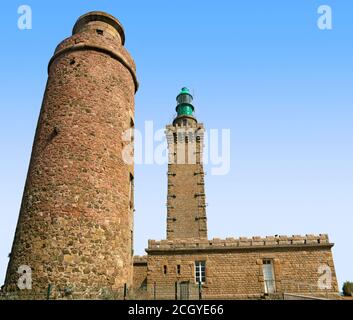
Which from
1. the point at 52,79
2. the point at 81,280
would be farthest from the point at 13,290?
the point at 52,79

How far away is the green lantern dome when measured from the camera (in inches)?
1443

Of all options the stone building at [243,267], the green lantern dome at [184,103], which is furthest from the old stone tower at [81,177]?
the green lantern dome at [184,103]

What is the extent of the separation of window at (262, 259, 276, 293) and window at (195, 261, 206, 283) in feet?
11.0

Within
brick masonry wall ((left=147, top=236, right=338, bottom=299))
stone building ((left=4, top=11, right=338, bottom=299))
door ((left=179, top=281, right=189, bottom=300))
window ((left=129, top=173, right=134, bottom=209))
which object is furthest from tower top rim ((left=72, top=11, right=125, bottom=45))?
door ((left=179, top=281, right=189, bottom=300))

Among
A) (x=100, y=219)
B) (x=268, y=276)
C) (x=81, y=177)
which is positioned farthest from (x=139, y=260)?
(x=81, y=177)

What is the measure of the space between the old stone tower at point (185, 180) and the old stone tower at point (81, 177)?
51.3ft

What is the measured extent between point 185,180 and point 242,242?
504 inches

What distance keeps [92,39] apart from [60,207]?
6854 millimetres

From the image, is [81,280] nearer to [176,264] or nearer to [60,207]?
[60,207]

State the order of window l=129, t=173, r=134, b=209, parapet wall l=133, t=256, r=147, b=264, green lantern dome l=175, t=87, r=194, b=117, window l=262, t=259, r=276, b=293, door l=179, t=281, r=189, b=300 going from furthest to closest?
green lantern dome l=175, t=87, r=194, b=117, parapet wall l=133, t=256, r=147, b=264, window l=262, t=259, r=276, b=293, door l=179, t=281, r=189, b=300, window l=129, t=173, r=134, b=209

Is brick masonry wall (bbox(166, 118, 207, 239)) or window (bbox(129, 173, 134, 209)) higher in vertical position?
brick masonry wall (bbox(166, 118, 207, 239))

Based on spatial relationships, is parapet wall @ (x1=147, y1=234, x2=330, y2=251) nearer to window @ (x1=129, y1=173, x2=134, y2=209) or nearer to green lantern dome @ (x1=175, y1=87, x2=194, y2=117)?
window @ (x1=129, y1=173, x2=134, y2=209)

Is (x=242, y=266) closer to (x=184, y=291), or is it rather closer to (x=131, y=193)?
(x=184, y=291)
